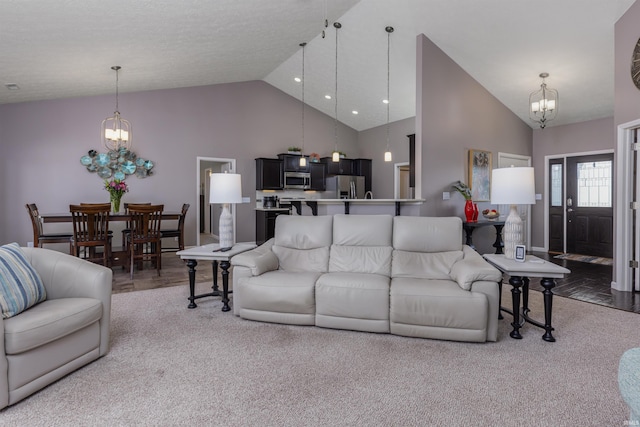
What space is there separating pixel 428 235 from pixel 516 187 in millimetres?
841

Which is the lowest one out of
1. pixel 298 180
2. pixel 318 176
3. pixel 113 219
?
pixel 113 219

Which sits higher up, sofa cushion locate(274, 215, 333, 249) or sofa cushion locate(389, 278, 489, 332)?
sofa cushion locate(274, 215, 333, 249)

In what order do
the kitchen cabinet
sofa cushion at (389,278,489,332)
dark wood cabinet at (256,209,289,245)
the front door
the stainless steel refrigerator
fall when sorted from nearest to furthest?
sofa cushion at (389,278,489,332) < the front door < dark wood cabinet at (256,209,289,245) < the kitchen cabinet < the stainless steel refrigerator

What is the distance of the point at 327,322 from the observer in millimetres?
2787

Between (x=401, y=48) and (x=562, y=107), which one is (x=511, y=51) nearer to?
(x=401, y=48)

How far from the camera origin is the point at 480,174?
18.9ft

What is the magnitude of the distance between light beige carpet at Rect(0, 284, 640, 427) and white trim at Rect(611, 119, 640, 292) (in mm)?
1410

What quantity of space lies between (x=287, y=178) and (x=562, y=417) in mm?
6597

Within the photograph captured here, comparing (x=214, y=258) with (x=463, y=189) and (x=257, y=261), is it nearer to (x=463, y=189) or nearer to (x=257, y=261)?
(x=257, y=261)

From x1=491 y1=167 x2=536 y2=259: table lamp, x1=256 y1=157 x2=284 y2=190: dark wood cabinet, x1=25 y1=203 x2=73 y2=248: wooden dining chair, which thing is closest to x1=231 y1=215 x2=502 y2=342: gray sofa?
x1=491 y1=167 x2=536 y2=259: table lamp

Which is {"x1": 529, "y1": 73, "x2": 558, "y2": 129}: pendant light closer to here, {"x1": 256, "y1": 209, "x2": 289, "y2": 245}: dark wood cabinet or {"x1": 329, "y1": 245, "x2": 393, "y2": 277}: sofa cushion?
{"x1": 329, "y1": 245, "x2": 393, "y2": 277}: sofa cushion

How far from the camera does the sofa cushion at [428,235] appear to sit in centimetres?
319

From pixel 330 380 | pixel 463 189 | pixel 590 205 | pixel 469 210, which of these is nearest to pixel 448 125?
pixel 463 189

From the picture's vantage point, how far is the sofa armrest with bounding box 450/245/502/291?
2.49m
